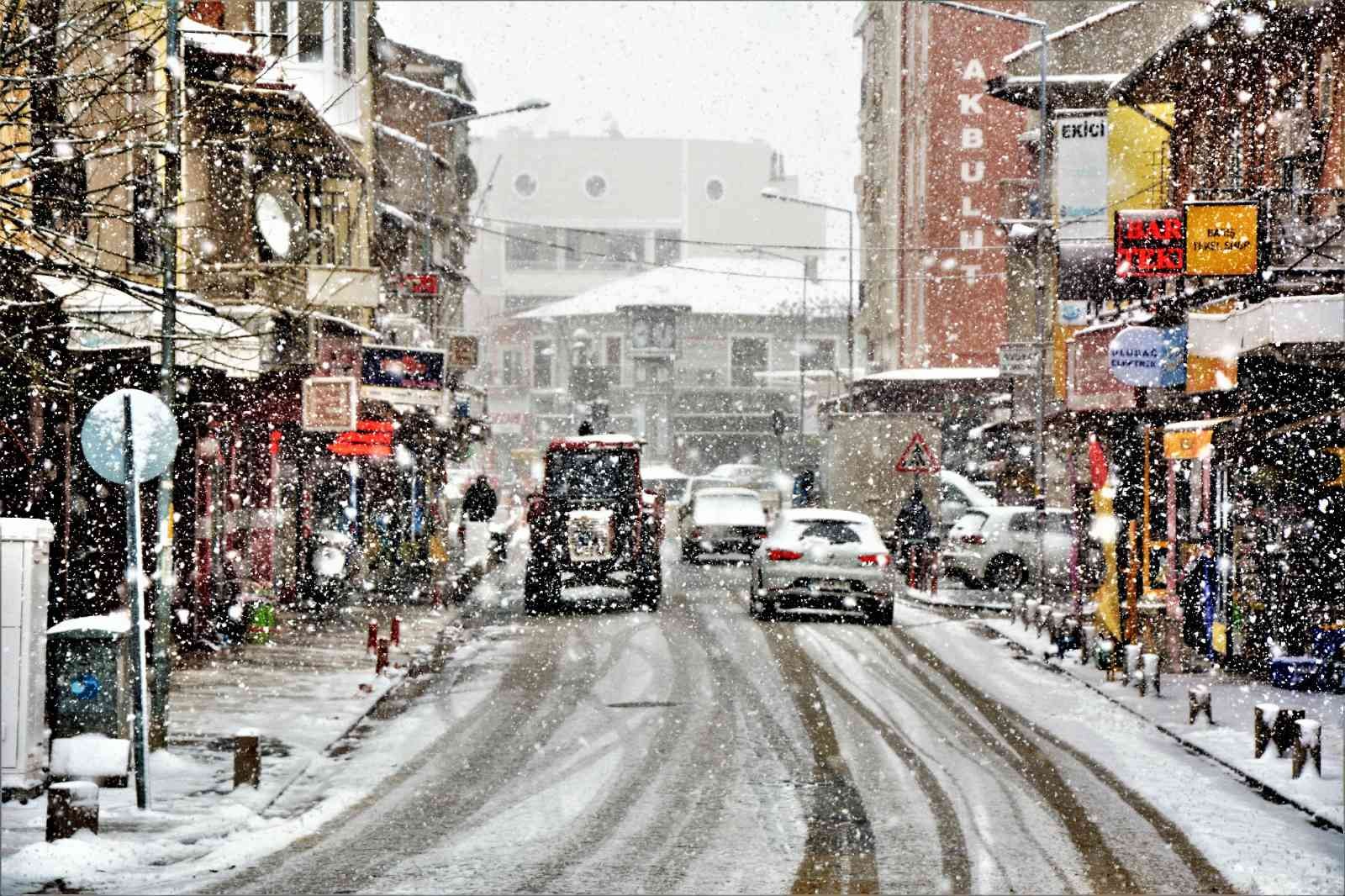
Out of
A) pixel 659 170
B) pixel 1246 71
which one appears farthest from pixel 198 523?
pixel 659 170

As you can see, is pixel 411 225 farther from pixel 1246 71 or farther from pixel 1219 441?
pixel 1219 441

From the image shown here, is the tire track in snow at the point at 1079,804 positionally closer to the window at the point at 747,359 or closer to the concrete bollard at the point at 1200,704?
the concrete bollard at the point at 1200,704

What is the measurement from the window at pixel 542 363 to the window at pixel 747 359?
350 inches

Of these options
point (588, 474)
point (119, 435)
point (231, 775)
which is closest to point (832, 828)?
point (231, 775)

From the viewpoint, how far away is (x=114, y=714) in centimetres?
1224

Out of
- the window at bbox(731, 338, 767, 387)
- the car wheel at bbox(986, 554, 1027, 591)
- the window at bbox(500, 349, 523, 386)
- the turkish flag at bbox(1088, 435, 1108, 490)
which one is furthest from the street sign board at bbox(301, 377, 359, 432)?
the window at bbox(500, 349, 523, 386)

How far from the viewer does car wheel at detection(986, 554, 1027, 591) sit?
111 ft

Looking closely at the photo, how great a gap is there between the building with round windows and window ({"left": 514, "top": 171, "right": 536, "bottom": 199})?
0.22 ft

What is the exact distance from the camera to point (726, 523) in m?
43.1

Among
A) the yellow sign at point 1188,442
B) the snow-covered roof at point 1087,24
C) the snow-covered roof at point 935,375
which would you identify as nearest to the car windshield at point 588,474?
the yellow sign at point 1188,442

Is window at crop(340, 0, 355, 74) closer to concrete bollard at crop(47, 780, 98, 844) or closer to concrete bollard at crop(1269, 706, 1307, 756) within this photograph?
concrete bollard at crop(1269, 706, 1307, 756)

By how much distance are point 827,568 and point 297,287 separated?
8317mm

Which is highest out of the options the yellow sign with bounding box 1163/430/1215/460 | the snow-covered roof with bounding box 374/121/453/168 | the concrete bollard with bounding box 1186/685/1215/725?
the snow-covered roof with bounding box 374/121/453/168

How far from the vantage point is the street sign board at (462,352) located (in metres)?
46.3
